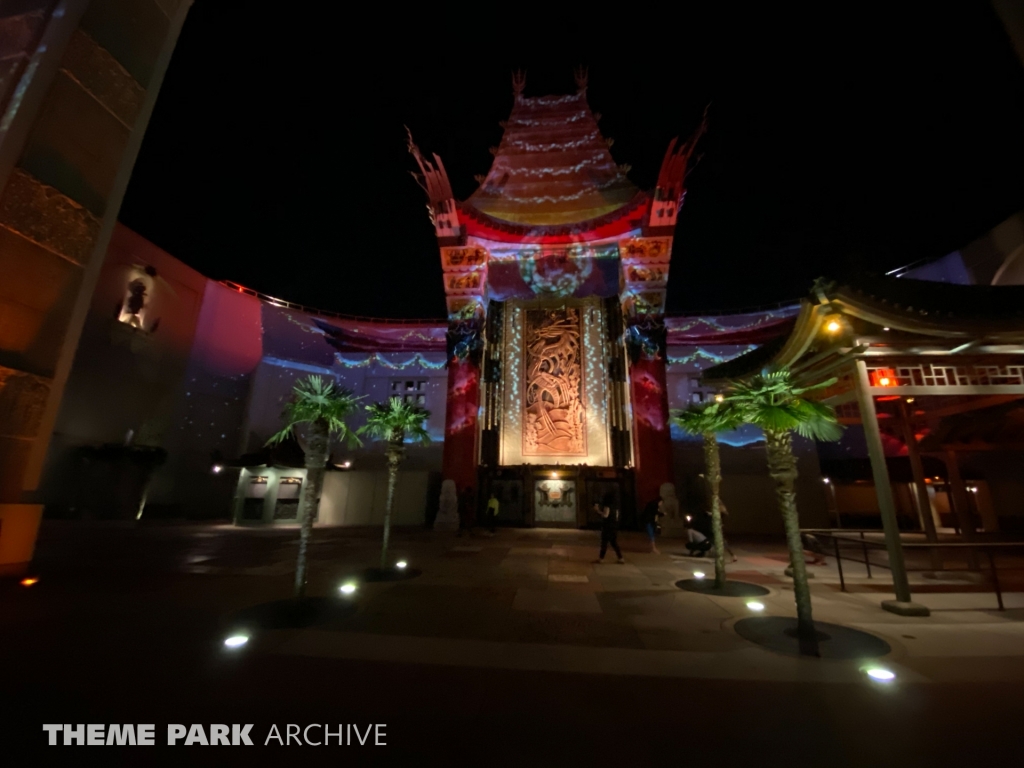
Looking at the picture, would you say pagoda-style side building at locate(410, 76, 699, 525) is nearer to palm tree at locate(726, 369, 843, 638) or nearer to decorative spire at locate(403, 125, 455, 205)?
decorative spire at locate(403, 125, 455, 205)

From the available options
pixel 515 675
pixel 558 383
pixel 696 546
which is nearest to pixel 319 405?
pixel 515 675

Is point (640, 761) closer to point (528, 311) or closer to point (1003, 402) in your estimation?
point (1003, 402)

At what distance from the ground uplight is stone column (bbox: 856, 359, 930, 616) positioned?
2.90 metres

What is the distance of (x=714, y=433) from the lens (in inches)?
323

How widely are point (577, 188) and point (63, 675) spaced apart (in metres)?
23.4

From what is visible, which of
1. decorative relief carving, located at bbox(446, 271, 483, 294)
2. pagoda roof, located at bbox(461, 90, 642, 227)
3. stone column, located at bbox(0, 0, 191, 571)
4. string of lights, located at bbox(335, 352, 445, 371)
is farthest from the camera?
string of lights, located at bbox(335, 352, 445, 371)

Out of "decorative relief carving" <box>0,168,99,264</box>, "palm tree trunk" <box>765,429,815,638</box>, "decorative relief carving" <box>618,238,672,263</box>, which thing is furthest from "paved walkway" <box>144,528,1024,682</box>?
"decorative relief carving" <box>618,238,672,263</box>

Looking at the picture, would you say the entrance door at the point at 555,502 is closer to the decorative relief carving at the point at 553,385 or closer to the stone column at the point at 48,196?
the decorative relief carving at the point at 553,385

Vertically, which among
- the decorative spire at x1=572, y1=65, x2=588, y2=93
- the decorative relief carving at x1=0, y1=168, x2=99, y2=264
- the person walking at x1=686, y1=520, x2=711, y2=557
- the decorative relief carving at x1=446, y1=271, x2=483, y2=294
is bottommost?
the person walking at x1=686, y1=520, x2=711, y2=557

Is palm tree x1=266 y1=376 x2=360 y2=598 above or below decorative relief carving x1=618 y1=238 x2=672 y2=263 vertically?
below

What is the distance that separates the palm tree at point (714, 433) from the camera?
7.21 meters

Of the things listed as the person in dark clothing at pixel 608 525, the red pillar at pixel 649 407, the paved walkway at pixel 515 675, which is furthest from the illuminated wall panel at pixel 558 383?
the paved walkway at pixel 515 675

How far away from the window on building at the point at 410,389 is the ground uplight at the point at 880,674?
19.1 metres

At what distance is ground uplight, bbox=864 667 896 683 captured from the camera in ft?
11.9
